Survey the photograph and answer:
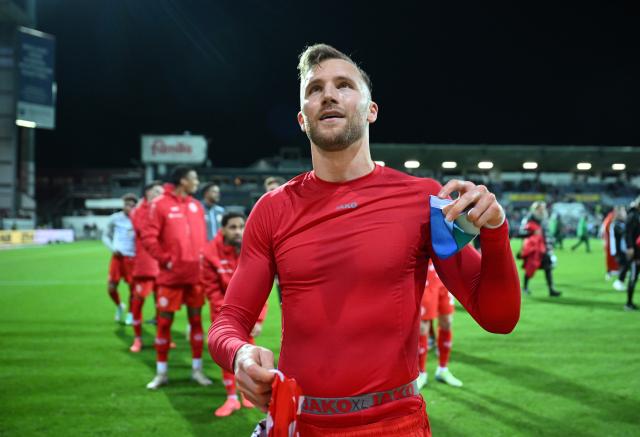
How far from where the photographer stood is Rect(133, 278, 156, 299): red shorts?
8016 millimetres

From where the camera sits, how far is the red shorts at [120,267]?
30.3ft

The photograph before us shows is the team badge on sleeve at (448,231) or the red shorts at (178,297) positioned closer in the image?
the team badge on sleeve at (448,231)

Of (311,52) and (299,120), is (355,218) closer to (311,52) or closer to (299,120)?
(299,120)

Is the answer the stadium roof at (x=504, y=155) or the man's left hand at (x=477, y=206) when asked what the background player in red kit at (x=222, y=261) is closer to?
the man's left hand at (x=477, y=206)

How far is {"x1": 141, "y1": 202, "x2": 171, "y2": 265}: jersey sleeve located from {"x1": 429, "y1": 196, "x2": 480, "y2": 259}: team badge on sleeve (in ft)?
16.1

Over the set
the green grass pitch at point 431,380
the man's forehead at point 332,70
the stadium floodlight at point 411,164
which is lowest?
the green grass pitch at point 431,380

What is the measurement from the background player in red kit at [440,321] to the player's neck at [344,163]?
3.72 metres

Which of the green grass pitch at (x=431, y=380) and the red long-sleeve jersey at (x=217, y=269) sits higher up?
the red long-sleeve jersey at (x=217, y=269)

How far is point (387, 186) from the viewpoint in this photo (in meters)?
1.80

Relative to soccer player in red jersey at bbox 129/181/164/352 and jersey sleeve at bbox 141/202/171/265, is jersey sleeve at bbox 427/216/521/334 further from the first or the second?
soccer player in red jersey at bbox 129/181/164/352

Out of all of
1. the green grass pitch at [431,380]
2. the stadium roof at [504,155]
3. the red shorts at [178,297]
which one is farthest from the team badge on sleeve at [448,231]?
the stadium roof at [504,155]

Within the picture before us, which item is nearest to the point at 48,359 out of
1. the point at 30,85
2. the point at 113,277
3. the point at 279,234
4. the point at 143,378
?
the point at 143,378

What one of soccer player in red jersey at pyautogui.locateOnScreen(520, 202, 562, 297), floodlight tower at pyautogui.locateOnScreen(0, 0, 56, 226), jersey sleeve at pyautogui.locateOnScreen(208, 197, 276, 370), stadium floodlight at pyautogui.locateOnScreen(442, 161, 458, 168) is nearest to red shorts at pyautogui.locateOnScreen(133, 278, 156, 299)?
jersey sleeve at pyautogui.locateOnScreen(208, 197, 276, 370)

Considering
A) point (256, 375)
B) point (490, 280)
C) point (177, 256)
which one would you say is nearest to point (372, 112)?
point (490, 280)
